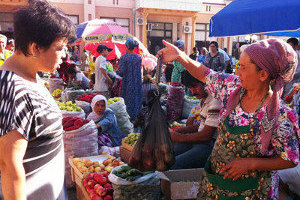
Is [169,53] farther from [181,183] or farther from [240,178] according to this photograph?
[181,183]

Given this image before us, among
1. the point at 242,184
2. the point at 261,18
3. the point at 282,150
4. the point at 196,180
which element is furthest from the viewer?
the point at 261,18

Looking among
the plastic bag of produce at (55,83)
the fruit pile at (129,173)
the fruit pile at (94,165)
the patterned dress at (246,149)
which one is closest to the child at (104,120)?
the fruit pile at (94,165)

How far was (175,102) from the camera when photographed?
6410mm

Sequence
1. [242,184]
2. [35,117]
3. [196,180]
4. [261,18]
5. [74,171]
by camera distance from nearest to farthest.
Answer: [35,117] → [242,184] → [196,180] → [261,18] → [74,171]

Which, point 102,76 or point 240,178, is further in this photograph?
point 102,76

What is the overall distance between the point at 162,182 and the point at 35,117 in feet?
6.12

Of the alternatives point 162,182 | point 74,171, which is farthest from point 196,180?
point 74,171

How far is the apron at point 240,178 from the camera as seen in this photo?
1.59 m

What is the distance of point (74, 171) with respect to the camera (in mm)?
3227

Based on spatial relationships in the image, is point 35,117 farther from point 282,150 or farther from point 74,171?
point 74,171

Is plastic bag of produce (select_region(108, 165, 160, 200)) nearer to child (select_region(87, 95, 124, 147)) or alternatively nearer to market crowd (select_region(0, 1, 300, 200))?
market crowd (select_region(0, 1, 300, 200))

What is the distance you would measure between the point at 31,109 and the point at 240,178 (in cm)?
130

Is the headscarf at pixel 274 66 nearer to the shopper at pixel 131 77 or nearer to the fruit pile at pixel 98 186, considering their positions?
the fruit pile at pixel 98 186

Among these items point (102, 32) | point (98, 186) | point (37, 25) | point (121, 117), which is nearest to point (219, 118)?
point (37, 25)
